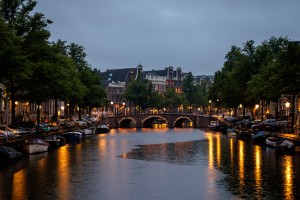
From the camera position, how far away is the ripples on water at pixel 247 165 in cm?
3778

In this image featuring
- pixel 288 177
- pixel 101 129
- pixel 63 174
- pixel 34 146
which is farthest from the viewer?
pixel 101 129

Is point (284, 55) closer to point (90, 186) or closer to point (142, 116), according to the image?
point (90, 186)

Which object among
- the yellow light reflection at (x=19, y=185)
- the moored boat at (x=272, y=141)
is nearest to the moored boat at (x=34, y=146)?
the yellow light reflection at (x=19, y=185)

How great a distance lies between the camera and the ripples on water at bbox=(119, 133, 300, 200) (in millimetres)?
37781

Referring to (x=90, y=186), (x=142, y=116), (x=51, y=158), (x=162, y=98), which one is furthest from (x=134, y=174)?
(x=162, y=98)

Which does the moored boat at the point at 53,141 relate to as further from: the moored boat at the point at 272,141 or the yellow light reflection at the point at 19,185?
the moored boat at the point at 272,141

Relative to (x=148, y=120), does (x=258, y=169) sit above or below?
below

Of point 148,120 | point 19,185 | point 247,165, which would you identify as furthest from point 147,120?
point 19,185

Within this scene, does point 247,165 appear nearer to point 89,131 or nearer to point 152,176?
point 152,176

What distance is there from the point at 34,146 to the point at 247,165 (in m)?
23.2

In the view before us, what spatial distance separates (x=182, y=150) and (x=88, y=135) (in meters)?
40.9

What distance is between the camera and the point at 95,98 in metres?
125

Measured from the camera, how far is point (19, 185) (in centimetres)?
3928

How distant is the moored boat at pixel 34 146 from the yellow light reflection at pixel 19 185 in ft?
48.3
